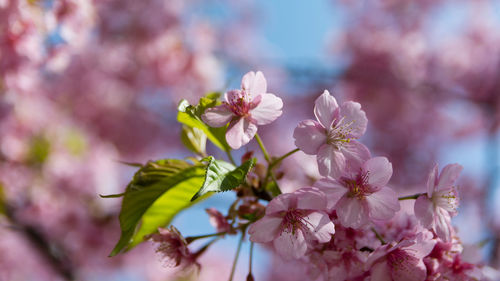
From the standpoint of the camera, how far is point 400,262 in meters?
0.82

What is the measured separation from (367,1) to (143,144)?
4.03 m

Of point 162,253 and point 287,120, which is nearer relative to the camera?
point 162,253

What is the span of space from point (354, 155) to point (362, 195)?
0.27ft

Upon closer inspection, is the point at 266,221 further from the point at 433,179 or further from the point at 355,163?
the point at 433,179

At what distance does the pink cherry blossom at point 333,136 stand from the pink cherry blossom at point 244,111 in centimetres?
8

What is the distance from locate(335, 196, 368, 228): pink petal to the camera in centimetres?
80

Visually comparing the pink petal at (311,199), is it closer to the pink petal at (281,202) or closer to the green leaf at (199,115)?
the pink petal at (281,202)

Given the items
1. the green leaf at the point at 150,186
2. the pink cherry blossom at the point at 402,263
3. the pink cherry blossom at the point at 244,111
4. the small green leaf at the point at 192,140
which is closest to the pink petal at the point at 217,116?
the pink cherry blossom at the point at 244,111

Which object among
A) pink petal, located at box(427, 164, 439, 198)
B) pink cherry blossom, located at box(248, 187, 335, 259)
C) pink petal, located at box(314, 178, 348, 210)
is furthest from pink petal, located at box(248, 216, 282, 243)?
pink petal, located at box(427, 164, 439, 198)

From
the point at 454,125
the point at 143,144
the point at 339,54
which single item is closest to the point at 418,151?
the point at 454,125

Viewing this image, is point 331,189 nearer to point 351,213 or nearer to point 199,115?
point 351,213

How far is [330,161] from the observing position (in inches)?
32.2

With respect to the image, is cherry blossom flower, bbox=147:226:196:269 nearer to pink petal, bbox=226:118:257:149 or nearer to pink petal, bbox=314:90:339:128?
pink petal, bbox=226:118:257:149

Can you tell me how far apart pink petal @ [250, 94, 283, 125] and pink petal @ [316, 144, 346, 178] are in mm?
127
